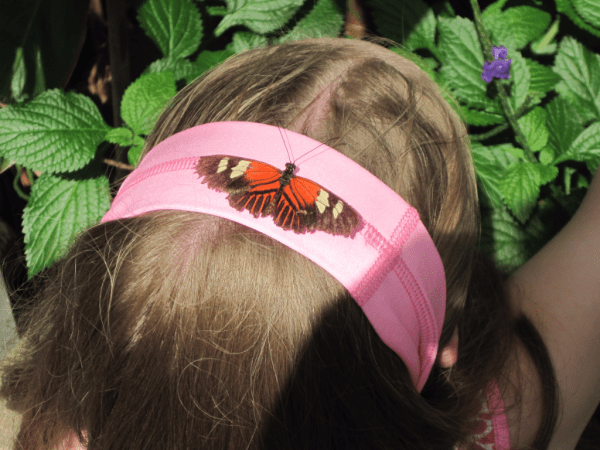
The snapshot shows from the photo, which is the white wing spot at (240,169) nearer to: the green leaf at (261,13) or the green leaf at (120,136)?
the green leaf at (120,136)

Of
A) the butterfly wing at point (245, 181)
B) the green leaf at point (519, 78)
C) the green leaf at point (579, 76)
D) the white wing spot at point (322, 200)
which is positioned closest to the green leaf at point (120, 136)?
the butterfly wing at point (245, 181)

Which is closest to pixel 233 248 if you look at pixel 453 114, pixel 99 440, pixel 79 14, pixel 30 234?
pixel 99 440

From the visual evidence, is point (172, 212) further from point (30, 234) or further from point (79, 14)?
point (79, 14)

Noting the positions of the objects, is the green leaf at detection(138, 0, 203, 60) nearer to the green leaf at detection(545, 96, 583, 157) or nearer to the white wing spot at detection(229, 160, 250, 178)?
the white wing spot at detection(229, 160, 250, 178)

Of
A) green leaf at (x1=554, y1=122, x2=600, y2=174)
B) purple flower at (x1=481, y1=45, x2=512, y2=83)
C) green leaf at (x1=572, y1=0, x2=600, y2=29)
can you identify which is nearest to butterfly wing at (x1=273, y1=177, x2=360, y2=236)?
purple flower at (x1=481, y1=45, x2=512, y2=83)

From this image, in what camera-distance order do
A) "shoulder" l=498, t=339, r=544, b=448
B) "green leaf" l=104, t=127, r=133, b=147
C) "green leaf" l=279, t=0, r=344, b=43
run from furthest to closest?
1. "green leaf" l=279, t=0, r=344, b=43
2. "green leaf" l=104, t=127, r=133, b=147
3. "shoulder" l=498, t=339, r=544, b=448

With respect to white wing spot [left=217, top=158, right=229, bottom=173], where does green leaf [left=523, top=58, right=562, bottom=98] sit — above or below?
below

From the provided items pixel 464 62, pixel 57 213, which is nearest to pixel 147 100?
pixel 57 213

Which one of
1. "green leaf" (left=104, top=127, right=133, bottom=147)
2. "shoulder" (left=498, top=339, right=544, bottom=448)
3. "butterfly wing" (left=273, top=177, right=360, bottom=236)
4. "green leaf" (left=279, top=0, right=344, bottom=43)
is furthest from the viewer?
"green leaf" (left=279, top=0, right=344, bottom=43)
